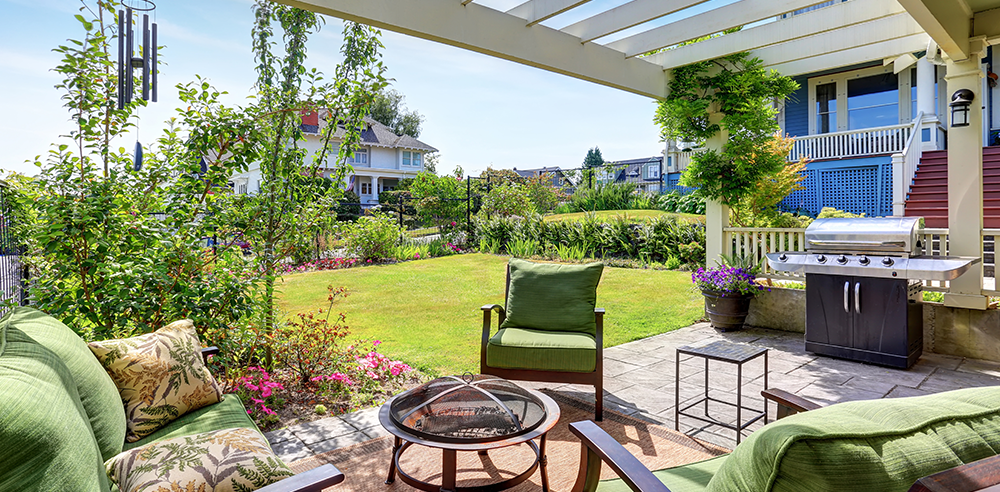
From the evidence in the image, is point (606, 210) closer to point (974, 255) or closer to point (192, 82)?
point (974, 255)

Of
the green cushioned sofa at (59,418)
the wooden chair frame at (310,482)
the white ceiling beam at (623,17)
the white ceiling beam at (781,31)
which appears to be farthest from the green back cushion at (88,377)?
the white ceiling beam at (781,31)

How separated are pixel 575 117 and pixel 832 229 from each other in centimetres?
1898

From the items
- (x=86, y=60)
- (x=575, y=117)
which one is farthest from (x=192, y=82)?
(x=575, y=117)

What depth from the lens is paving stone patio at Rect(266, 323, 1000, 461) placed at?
122 inches

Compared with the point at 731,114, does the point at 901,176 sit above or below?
below

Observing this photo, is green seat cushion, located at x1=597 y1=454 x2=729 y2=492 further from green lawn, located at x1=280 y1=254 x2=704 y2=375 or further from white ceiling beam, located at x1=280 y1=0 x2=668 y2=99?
white ceiling beam, located at x1=280 y1=0 x2=668 y2=99

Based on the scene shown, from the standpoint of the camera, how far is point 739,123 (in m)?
5.79

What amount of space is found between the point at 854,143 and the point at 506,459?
11.6m

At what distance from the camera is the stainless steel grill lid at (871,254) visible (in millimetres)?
4078

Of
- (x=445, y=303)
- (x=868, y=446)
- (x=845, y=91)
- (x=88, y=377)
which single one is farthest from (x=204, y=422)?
(x=845, y=91)

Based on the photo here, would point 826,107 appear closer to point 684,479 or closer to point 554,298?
point 554,298

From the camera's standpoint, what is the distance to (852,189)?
1122 cm

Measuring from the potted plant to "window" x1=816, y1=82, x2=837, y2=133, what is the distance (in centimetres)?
854

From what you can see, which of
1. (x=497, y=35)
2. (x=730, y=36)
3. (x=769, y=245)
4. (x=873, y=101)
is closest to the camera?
(x=497, y=35)
